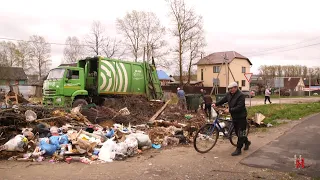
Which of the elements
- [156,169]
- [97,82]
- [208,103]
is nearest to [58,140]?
[156,169]

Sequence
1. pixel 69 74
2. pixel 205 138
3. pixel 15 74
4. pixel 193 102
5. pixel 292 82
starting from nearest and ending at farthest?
pixel 205 138, pixel 69 74, pixel 193 102, pixel 15 74, pixel 292 82

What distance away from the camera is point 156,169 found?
18.9 ft

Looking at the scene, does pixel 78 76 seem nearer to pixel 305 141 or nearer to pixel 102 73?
pixel 102 73

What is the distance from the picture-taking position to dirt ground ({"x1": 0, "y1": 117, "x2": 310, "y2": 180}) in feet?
17.4

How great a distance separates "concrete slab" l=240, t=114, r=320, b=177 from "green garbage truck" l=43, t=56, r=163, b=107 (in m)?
8.81

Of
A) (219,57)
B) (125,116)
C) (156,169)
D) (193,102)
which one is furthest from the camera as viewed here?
(219,57)

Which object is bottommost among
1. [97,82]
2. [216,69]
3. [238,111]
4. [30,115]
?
[30,115]

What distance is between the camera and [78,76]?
14.2m

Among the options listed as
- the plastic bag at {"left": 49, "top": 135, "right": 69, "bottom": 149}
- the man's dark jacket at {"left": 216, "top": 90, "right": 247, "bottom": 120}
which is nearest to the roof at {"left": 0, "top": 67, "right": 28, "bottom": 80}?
the plastic bag at {"left": 49, "top": 135, "right": 69, "bottom": 149}

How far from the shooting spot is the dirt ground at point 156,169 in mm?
5309

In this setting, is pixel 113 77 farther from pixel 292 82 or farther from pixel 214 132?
pixel 292 82

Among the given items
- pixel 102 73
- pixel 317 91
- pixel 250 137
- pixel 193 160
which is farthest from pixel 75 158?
pixel 317 91

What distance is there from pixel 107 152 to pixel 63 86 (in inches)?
305

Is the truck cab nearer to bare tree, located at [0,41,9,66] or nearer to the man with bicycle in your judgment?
the man with bicycle
